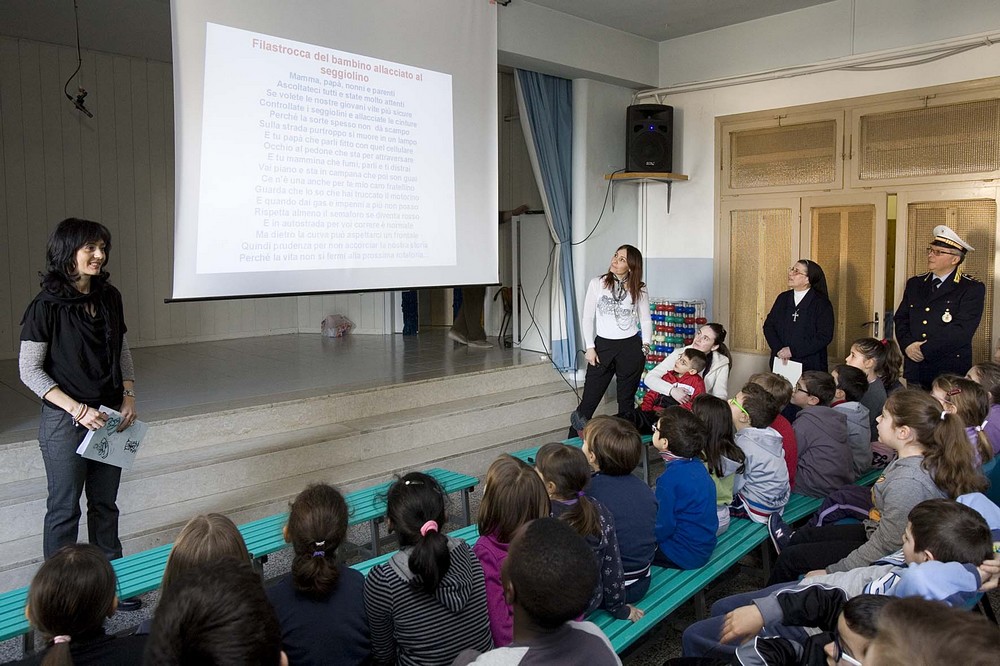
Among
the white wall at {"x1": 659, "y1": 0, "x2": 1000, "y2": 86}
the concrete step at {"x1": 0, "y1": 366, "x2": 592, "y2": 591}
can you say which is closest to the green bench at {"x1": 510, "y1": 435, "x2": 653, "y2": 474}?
the concrete step at {"x1": 0, "y1": 366, "x2": 592, "y2": 591}

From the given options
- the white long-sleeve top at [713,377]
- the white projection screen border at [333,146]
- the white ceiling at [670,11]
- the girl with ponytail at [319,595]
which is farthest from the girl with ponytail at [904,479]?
the white ceiling at [670,11]

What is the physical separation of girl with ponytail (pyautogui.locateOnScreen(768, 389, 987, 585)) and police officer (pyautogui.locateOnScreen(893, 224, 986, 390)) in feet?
7.44

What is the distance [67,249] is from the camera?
2.66 metres

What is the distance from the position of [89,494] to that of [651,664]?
218cm

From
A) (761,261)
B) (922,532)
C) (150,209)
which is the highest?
(150,209)

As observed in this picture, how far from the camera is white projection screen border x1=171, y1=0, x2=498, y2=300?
363cm

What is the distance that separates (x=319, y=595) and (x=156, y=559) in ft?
4.04

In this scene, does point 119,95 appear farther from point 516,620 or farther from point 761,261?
point 516,620

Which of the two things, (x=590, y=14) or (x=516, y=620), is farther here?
(x=590, y=14)

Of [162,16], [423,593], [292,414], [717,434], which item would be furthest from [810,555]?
[162,16]

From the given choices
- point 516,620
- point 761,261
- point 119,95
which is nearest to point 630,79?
point 761,261

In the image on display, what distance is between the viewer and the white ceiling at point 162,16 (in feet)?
17.7

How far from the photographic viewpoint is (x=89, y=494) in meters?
2.90

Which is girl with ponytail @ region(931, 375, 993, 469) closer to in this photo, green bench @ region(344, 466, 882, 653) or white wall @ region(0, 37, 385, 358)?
green bench @ region(344, 466, 882, 653)
